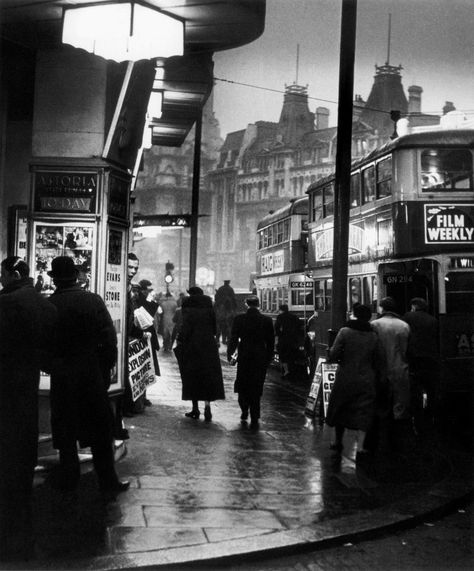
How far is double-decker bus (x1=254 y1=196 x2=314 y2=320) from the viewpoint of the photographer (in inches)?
886

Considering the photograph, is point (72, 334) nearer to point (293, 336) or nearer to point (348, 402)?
point (348, 402)

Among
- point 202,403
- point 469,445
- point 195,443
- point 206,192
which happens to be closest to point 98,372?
point 195,443

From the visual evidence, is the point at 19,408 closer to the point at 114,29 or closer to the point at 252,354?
the point at 114,29

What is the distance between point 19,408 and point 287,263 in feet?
63.0

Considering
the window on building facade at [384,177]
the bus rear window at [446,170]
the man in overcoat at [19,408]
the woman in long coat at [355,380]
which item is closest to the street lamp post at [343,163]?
the woman in long coat at [355,380]

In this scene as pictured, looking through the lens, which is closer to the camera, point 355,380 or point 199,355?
point 355,380

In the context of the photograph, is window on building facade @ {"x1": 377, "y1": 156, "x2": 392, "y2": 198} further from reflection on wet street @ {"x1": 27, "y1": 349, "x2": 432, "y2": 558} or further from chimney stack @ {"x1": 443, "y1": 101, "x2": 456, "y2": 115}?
chimney stack @ {"x1": 443, "y1": 101, "x2": 456, "y2": 115}

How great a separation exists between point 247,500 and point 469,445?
15.0 ft

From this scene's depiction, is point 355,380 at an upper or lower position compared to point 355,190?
lower

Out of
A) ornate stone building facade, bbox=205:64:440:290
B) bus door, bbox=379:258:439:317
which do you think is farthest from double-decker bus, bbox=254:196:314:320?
ornate stone building facade, bbox=205:64:440:290

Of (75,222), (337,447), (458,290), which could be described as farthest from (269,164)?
(75,222)

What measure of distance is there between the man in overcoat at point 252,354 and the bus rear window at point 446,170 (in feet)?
12.6

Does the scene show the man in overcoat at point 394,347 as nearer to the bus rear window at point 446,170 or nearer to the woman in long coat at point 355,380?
the woman in long coat at point 355,380

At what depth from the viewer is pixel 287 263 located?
2389cm
